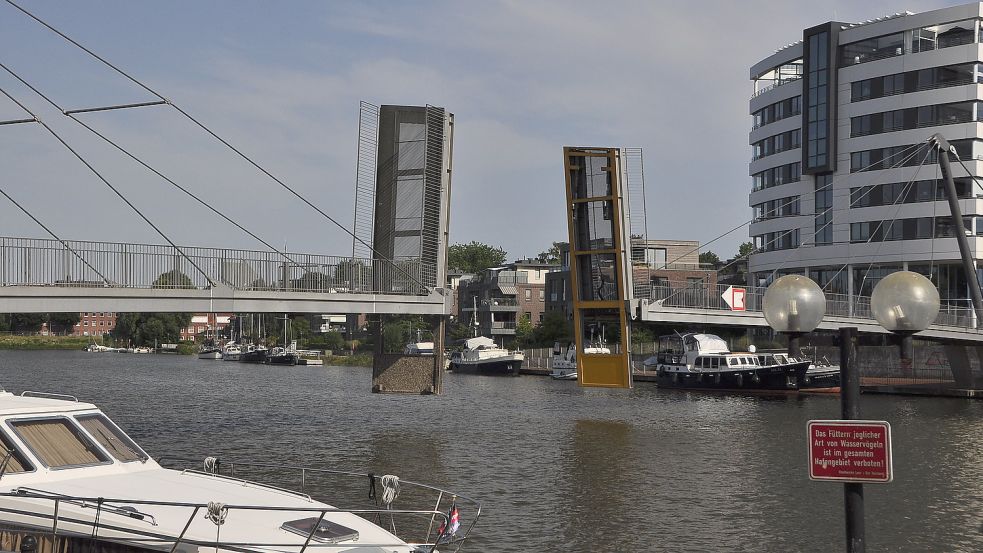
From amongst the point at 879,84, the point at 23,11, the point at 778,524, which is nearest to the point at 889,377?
the point at 879,84

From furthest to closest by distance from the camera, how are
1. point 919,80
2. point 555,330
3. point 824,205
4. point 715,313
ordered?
1. point 555,330
2. point 824,205
3. point 919,80
4. point 715,313

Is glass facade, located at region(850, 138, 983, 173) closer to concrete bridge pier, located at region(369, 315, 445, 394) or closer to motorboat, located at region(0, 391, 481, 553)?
concrete bridge pier, located at region(369, 315, 445, 394)

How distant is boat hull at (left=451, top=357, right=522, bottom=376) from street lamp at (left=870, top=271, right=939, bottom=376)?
82356 mm

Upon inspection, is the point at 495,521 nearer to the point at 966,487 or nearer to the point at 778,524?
the point at 778,524

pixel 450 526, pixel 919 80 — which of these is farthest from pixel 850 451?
pixel 919 80

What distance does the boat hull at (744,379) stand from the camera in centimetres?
6191

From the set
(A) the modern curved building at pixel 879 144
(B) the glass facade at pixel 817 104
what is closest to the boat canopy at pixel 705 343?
(A) the modern curved building at pixel 879 144

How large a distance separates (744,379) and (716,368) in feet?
7.84

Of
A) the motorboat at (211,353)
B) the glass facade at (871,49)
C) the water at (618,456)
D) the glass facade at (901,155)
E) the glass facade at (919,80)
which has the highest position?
the glass facade at (871,49)

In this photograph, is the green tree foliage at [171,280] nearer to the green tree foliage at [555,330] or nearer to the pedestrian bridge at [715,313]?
the pedestrian bridge at [715,313]

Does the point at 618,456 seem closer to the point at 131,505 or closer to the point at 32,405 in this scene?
the point at 32,405

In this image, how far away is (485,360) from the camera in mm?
94000

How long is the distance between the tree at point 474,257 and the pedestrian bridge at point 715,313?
136303 mm

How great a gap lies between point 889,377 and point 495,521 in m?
49.4
